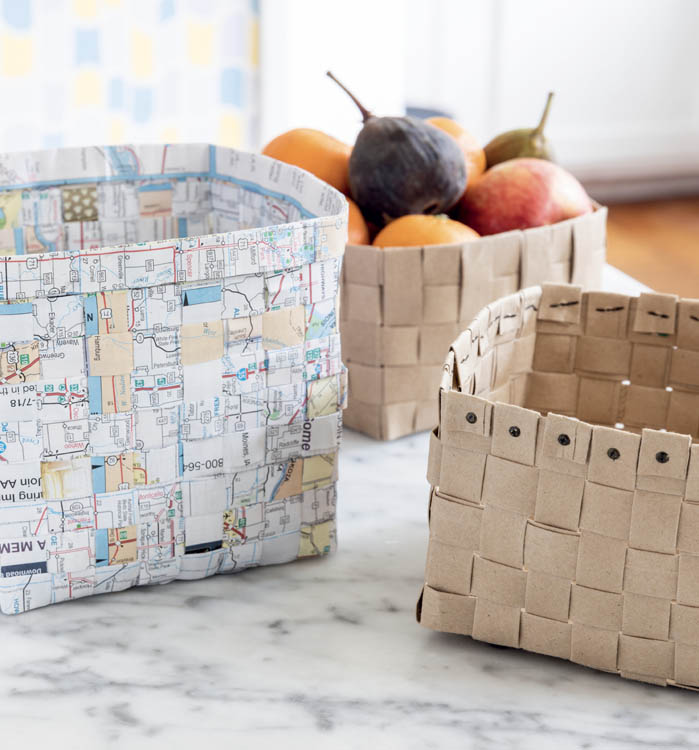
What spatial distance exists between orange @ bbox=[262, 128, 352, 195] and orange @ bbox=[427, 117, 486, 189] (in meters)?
0.10

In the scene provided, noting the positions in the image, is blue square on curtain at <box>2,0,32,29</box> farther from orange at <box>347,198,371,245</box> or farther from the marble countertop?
the marble countertop

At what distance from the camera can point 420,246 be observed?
0.71 m

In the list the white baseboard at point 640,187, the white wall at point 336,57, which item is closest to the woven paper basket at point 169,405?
the white wall at point 336,57

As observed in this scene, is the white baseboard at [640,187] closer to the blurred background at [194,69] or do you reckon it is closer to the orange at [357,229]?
the blurred background at [194,69]

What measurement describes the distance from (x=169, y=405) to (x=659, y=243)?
234 centimetres

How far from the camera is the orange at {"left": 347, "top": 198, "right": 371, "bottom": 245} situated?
0.73m

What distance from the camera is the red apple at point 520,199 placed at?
770 millimetres

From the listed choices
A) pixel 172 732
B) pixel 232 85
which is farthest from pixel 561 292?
pixel 232 85

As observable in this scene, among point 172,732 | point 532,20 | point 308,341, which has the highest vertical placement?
point 532,20

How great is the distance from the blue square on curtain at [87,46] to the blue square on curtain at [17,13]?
7 cm

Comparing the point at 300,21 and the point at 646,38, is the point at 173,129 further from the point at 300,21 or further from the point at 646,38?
the point at 646,38

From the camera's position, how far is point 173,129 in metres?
1.62

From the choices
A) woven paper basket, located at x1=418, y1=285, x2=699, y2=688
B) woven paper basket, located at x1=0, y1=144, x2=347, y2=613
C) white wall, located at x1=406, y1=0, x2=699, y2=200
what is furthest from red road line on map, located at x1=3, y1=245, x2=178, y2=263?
white wall, located at x1=406, y1=0, x2=699, y2=200

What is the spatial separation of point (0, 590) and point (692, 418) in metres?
0.45
